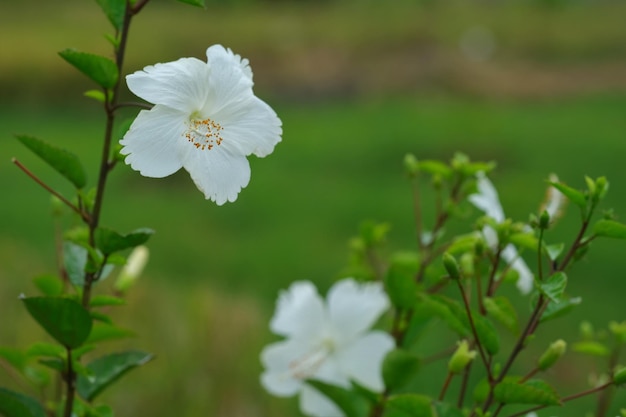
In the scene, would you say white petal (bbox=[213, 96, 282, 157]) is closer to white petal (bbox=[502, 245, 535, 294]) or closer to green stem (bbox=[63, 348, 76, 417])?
green stem (bbox=[63, 348, 76, 417])

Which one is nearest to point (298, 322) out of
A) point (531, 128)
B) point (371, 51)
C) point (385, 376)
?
point (385, 376)

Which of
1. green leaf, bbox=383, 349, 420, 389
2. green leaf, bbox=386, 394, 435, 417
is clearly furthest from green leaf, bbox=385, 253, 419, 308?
green leaf, bbox=386, 394, 435, 417

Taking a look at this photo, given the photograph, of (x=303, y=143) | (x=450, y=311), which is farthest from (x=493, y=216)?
(x=303, y=143)

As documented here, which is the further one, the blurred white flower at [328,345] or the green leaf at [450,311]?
the blurred white flower at [328,345]

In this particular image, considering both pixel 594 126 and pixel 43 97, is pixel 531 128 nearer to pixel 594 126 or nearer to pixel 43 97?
pixel 594 126

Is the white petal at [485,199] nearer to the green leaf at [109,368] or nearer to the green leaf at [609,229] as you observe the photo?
the green leaf at [609,229]

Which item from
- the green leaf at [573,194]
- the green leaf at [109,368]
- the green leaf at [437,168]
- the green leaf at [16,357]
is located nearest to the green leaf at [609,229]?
the green leaf at [573,194]
